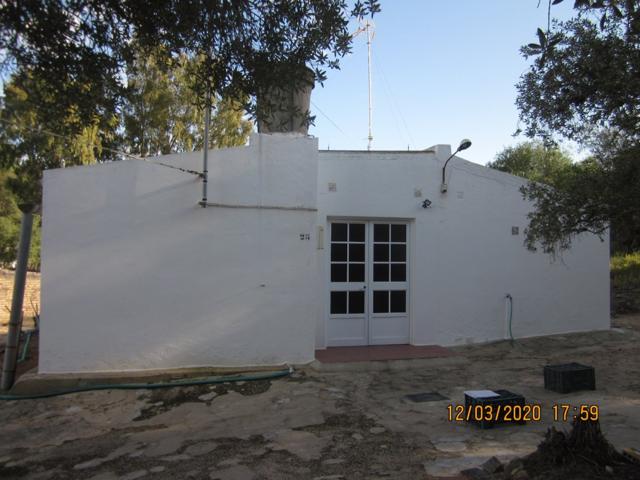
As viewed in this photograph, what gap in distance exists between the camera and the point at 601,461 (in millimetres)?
3246

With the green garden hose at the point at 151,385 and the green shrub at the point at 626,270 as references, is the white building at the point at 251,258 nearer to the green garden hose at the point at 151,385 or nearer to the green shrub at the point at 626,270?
the green garden hose at the point at 151,385

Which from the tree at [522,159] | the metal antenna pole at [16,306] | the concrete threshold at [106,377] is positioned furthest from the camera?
the tree at [522,159]

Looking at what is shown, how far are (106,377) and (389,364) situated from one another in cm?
410

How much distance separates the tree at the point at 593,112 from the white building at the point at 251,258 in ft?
10.9

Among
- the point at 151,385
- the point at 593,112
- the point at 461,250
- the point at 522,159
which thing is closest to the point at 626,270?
the point at 522,159

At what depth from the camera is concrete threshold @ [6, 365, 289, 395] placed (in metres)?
6.58

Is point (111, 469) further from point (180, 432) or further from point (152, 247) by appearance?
point (152, 247)

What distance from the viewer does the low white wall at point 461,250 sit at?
855cm

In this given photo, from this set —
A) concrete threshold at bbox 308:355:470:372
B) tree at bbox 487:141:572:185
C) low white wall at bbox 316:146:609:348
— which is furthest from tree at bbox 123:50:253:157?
tree at bbox 487:141:572:185

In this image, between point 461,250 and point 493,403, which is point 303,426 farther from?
point 461,250

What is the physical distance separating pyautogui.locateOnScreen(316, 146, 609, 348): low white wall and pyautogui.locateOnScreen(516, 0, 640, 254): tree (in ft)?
10.7

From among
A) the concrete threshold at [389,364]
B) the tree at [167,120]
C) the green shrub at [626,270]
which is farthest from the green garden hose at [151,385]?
the green shrub at [626,270]

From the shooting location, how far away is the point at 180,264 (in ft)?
23.1

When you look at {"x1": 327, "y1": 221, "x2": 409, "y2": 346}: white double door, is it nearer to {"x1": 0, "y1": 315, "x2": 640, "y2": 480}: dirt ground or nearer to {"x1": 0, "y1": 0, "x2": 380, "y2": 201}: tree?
{"x1": 0, "y1": 315, "x2": 640, "y2": 480}: dirt ground
